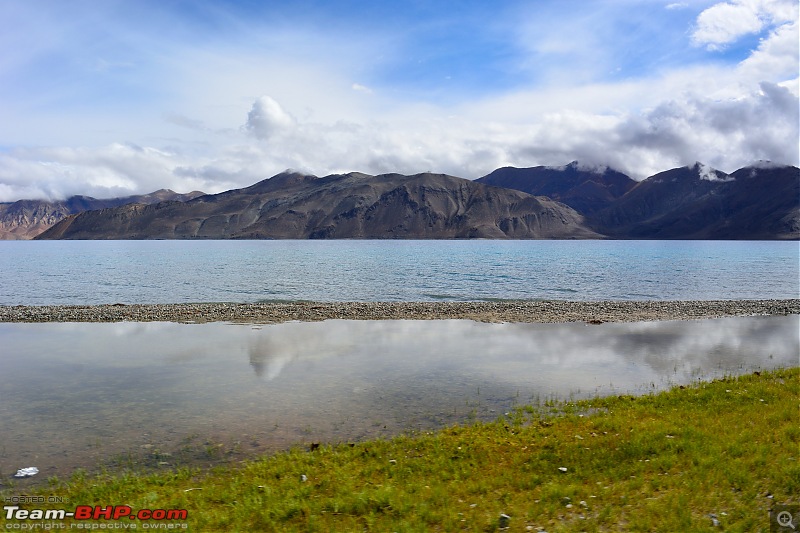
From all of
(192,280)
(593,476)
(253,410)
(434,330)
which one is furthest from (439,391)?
(192,280)

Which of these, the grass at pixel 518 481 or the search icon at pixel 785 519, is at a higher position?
the search icon at pixel 785 519

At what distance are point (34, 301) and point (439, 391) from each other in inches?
2436

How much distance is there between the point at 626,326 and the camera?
41.6 meters

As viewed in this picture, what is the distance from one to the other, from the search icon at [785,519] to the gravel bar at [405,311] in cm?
3477

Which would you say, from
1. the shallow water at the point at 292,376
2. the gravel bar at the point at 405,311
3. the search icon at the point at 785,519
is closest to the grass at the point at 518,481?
the search icon at the point at 785,519

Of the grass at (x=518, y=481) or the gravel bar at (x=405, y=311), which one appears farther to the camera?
the gravel bar at (x=405, y=311)

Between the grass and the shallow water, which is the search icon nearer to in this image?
the grass

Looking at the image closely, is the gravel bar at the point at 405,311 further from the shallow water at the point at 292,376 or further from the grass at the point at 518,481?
the grass at the point at 518,481

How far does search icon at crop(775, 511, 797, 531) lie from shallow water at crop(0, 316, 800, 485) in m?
9.83

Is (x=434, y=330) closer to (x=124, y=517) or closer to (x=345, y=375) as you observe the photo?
(x=345, y=375)

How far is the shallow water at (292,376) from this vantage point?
16.7 meters

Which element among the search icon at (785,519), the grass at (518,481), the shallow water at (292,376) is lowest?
the shallow water at (292,376)

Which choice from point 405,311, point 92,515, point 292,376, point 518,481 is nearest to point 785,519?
point 518,481

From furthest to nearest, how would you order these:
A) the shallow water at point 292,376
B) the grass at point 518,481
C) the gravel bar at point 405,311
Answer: the gravel bar at point 405,311, the shallow water at point 292,376, the grass at point 518,481
